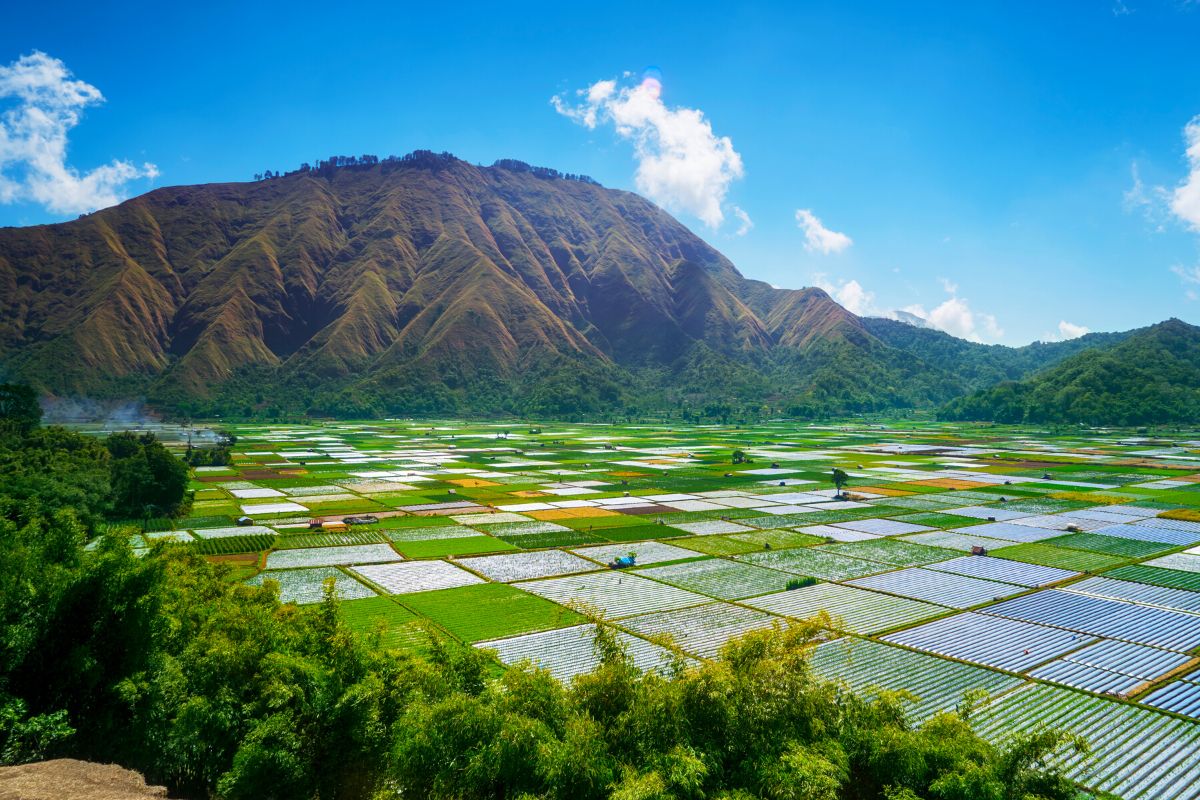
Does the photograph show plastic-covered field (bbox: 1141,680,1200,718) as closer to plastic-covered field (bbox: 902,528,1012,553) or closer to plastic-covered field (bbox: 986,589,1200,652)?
plastic-covered field (bbox: 986,589,1200,652)

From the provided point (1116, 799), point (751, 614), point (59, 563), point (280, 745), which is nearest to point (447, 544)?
point (751, 614)

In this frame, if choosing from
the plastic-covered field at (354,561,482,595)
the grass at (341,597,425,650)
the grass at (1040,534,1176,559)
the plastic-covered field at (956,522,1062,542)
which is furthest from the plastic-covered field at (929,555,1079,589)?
the grass at (341,597,425,650)

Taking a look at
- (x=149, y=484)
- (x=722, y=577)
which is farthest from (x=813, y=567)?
(x=149, y=484)

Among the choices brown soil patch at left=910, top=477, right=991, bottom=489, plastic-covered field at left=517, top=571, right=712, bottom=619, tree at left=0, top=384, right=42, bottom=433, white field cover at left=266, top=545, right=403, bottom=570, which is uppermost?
tree at left=0, top=384, right=42, bottom=433

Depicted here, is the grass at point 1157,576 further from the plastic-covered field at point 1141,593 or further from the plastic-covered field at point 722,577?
the plastic-covered field at point 722,577

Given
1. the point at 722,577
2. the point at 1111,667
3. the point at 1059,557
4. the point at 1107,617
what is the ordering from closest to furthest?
1. the point at 1111,667
2. the point at 1107,617
3. the point at 722,577
4. the point at 1059,557

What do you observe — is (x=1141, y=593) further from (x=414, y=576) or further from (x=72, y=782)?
(x=72, y=782)
